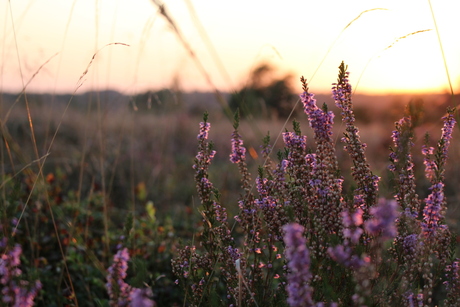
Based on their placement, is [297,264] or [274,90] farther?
[274,90]

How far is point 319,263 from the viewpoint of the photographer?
1.84m

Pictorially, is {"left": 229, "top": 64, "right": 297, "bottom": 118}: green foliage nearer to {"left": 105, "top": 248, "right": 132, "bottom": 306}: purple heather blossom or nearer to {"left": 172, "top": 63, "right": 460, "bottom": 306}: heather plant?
{"left": 172, "top": 63, "right": 460, "bottom": 306}: heather plant

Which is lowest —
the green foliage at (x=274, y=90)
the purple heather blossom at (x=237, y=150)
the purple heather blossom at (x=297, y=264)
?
the purple heather blossom at (x=297, y=264)

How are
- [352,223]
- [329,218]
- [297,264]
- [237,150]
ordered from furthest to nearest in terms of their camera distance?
[237,150]
[329,218]
[352,223]
[297,264]

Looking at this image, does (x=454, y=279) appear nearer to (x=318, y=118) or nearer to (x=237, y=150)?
(x=318, y=118)

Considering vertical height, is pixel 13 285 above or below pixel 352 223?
below

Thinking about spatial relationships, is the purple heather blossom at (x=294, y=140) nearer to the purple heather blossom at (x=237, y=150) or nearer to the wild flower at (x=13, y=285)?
the purple heather blossom at (x=237, y=150)

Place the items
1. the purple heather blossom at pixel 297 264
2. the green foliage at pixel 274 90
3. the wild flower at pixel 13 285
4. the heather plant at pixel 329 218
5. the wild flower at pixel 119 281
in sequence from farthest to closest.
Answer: the green foliage at pixel 274 90, the heather plant at pixel 329 218, the wild flower at pixel 13 285, the wild flower at pixel 119 281, the purple heather blossom at pixel 297 264

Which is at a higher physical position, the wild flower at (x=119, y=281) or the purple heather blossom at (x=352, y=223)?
the purple heather blossom at (x=352, y=223)

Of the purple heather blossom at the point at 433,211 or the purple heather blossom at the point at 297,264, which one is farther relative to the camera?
the purple heather blossom at the point at 433,211

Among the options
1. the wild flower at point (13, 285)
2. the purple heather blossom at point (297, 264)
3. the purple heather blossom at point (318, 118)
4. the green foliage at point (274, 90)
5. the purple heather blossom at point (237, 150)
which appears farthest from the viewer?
the green foliage at point (274, 90)

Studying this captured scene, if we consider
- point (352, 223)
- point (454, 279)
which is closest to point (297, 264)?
point (352, 223)

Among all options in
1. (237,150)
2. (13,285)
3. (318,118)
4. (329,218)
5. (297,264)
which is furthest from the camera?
(237,150)

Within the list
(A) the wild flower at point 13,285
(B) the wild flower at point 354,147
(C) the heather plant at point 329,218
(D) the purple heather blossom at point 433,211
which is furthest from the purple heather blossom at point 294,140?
(A) the wild flower at point 13,285
